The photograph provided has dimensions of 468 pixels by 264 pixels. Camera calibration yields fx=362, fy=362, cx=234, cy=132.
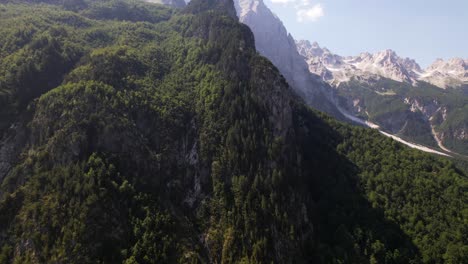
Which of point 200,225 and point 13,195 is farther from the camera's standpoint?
point 200,225

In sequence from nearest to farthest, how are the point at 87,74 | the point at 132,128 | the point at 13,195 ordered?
the point at 13,195 → the point at 132,128 → the point at 87,74

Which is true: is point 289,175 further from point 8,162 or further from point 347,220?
point 8,162

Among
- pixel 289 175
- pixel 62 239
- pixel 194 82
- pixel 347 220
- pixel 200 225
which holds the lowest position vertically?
pixel 62 239

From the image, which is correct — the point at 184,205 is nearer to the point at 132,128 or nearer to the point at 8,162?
the point at 132,128

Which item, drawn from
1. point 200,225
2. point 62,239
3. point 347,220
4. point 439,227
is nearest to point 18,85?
point 62,239

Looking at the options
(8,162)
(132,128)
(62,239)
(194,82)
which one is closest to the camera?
(62,239)

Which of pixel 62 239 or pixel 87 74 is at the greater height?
pixel 87 74
